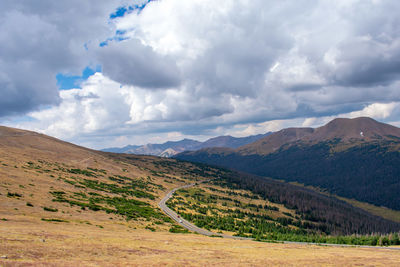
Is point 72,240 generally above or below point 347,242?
above

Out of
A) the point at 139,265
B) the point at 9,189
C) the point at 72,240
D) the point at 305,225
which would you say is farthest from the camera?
the point at 305,225

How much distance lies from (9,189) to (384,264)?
79.4 metres

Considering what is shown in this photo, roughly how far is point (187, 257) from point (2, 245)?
1945cm

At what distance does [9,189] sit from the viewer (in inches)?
2361

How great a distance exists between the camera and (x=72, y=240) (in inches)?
1168

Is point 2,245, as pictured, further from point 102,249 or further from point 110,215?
point 110,215

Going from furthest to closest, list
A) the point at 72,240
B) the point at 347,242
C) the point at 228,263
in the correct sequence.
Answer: the point at 347,242
the point at 72,240
the point at 228,263

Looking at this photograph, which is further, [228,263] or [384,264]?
[384,264]

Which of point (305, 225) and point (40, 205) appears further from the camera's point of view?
point (305, 225)

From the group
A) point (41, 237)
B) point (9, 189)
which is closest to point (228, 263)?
point (41, 237)

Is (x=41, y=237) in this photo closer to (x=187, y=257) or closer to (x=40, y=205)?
(x=187, y=257)

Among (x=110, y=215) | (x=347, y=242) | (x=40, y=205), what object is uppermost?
(x=40, y=205)

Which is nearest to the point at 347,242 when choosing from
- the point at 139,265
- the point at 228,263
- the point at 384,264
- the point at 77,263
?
the point at 384,264

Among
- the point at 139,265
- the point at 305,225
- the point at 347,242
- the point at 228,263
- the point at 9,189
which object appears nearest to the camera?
the point at 139,265
